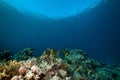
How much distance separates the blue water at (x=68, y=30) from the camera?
40.2 metres

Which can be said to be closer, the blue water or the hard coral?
the hard coral

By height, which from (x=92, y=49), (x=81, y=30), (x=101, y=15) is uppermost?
(x=101, y=15)

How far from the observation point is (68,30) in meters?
49.5

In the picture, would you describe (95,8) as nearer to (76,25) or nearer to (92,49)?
(76,25)

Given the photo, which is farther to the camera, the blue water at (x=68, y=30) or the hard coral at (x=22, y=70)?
the blue water at (x=68, y=30)

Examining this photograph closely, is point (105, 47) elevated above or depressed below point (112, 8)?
below

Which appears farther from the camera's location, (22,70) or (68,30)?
(68,30)

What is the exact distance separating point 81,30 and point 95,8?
11.1 metres

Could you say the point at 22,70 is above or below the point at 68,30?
below

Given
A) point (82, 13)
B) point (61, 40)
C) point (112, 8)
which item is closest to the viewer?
point (112, 8)

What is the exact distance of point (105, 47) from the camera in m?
49.4

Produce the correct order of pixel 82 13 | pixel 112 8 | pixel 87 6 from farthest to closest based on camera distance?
pixel 82 13 < pixel 87 6 < pixel 112 8

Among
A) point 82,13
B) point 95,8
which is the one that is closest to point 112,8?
point 95,8

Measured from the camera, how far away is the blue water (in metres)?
40.2
